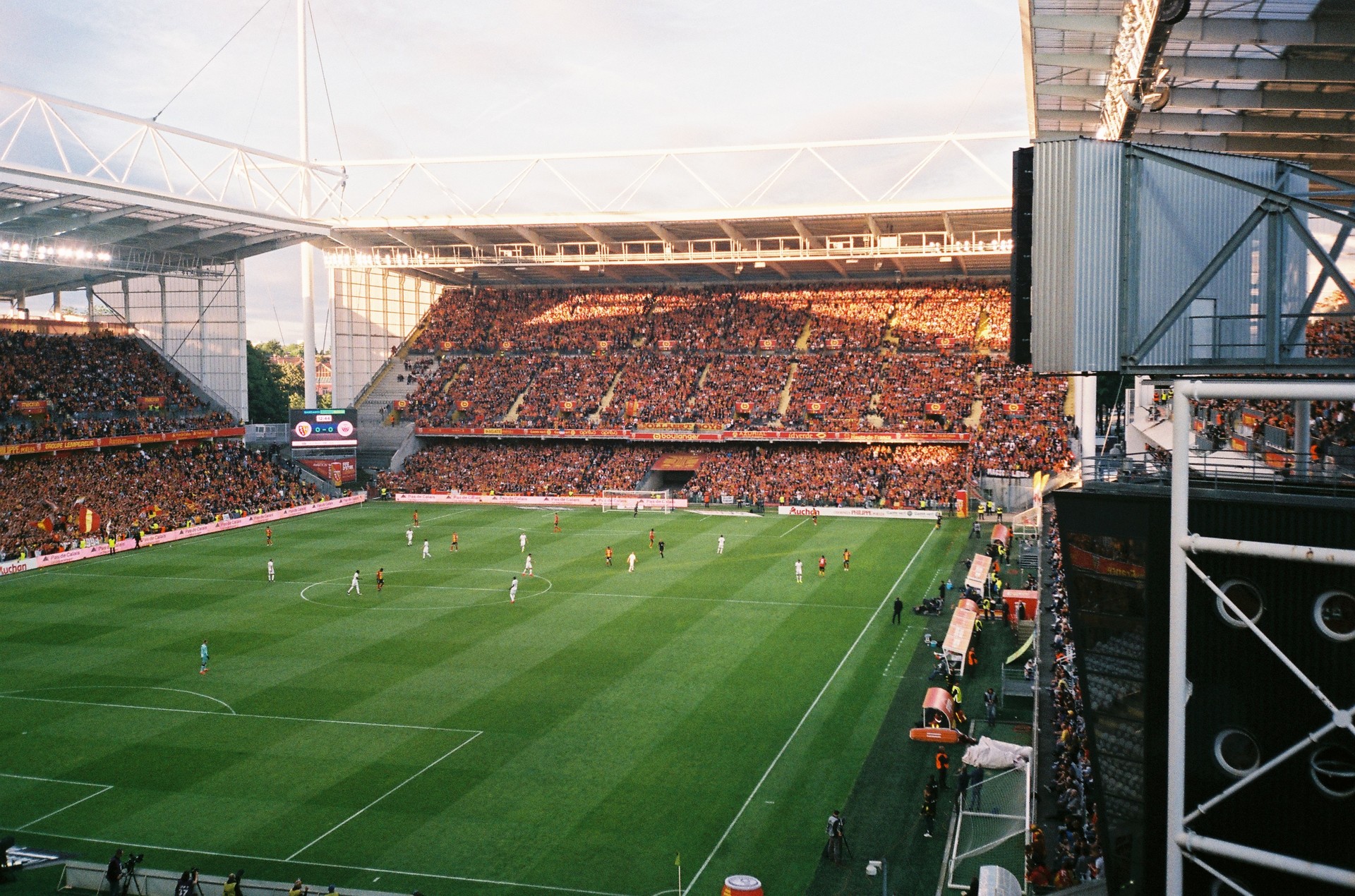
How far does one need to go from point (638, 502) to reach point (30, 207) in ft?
Result: 109

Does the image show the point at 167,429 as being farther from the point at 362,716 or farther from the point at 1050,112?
the point at 1050,112

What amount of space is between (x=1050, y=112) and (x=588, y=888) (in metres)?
20.6

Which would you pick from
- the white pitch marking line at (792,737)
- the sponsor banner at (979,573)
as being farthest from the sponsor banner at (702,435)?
the white pitch marking line at (792,737)

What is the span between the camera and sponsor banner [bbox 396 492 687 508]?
2494 inches

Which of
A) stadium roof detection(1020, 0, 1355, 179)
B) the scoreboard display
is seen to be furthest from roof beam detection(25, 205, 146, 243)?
stadium roof detection(1020, 0, 1355, 179)

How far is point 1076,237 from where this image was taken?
13891mm

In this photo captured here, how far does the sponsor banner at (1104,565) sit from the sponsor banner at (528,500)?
50.4m

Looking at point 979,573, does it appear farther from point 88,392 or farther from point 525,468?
point 88,392

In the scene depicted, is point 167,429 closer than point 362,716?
No

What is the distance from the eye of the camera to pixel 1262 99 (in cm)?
1920

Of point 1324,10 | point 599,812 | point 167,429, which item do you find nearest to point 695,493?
point 167,429

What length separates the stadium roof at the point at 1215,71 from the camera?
15.4 metres

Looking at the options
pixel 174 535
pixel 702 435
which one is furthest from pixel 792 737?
pixel 702 435

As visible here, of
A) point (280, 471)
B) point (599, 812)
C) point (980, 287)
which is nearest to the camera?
point (599, 812)
